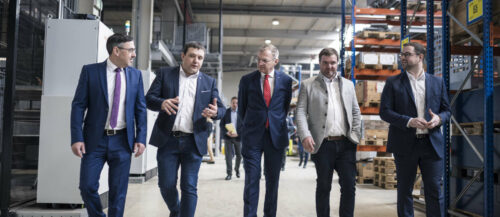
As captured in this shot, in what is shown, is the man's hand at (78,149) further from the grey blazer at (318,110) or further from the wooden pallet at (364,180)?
the wooden pallet at (364,180)

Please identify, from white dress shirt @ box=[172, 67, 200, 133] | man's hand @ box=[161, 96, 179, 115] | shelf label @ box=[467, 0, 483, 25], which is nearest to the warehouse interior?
shelf label @ box=[467, 0, 483, 25]

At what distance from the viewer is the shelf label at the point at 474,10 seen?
4238 mm

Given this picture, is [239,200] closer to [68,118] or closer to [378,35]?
[68,118]

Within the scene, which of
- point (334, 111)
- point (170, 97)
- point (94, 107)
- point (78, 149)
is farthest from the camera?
point (334, 111)

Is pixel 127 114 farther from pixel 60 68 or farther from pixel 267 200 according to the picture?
pixel 60 68

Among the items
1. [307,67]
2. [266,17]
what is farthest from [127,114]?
[307,67]

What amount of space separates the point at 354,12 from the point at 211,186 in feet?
16.1

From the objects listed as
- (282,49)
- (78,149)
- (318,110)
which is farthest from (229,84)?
(78,149)

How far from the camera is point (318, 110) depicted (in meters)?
3.80

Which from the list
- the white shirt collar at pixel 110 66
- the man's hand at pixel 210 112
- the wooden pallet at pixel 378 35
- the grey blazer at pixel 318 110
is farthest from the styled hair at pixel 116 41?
the wooden pallet at pixel 378 35

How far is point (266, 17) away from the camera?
58.7ft

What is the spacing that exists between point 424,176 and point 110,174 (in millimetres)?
2932

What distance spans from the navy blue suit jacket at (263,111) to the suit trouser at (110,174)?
1.20 meters

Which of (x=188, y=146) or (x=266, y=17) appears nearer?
(x=188, y=146)
